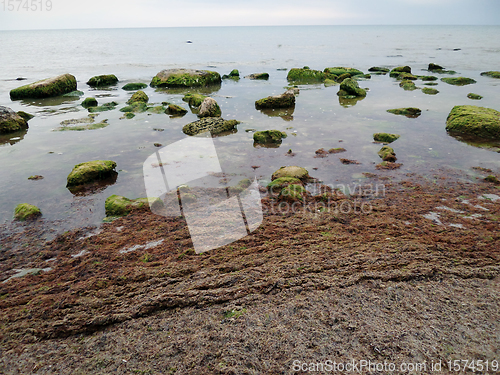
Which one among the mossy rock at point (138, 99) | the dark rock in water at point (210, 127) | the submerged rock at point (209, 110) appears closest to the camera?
the dark rock in water at point (210, 127)

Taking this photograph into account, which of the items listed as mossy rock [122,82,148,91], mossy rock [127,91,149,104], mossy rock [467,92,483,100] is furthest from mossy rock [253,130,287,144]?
mossy rock [122,82,148,91]

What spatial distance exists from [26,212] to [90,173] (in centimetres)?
177

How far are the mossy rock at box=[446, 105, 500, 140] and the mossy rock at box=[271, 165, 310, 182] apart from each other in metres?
7.03

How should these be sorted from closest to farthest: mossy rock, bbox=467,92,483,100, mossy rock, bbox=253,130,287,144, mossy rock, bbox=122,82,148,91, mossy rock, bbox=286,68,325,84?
mossy rock, bbox=253,130,287,144
mossy rock, bbox=467,92,483,100
mossy rock, bbox=122,82,148,91
mossy rock, bbox=286,68,325,84

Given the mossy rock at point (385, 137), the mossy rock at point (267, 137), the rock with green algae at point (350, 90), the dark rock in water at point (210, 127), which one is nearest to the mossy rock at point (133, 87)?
the dark rock in water at point (210, 127)

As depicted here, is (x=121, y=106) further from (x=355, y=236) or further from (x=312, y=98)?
(x=355, y=236)

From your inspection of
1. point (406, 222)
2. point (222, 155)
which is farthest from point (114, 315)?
point (222, 155)

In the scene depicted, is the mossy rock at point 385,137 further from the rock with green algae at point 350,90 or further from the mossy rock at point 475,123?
the rock with green algae at point 350,90

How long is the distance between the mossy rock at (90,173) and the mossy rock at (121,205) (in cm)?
143

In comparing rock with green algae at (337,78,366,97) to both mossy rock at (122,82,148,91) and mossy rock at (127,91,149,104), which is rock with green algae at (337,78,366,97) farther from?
mossy rock at (122,82,148,91)

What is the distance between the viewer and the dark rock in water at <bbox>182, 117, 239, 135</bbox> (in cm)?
1139

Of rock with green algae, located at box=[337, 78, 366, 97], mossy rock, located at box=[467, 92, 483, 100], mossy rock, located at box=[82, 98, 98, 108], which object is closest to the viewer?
mossy rock, located at box=[467, 92, 483, 100]

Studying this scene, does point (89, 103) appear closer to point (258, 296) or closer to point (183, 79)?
point (183, 79)

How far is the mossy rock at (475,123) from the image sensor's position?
10.1 m
